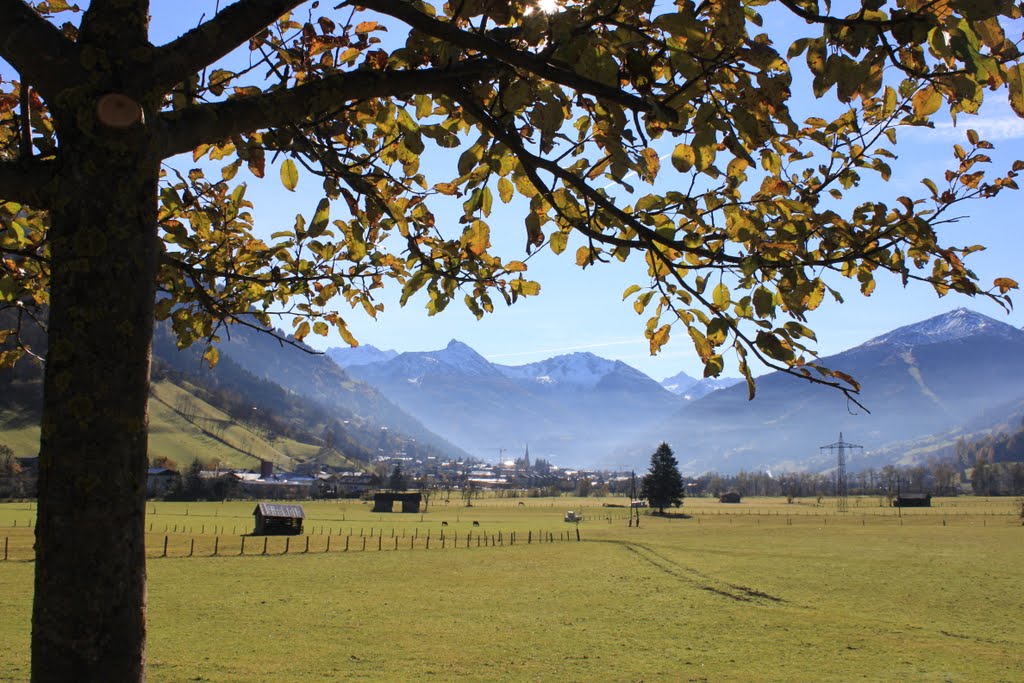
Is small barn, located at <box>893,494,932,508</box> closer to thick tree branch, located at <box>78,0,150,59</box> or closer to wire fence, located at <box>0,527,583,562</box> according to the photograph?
wire fence, located at <box>0,527,583,562</box>

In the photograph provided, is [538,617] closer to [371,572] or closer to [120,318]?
[371,572]

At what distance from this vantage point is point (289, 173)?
421 centimetres

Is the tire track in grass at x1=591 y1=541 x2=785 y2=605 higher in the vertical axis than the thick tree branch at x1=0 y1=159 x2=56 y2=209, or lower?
lower

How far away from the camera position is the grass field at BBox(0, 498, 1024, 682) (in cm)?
1764

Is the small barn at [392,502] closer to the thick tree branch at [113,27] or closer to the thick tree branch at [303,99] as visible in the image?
the thick tree branch at [303,99]

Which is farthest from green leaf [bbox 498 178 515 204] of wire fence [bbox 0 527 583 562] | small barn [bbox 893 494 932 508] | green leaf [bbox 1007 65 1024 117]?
small barn [bbox 893 494 932 508]

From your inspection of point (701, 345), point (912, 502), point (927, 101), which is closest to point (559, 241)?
point (701, 345)

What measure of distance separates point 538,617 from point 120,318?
2370cm

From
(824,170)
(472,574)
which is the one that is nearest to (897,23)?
(824,170)

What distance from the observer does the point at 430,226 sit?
5.17 meters

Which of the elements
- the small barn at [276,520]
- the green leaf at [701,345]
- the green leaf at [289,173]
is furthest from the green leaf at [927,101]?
the small barn at [276,520]

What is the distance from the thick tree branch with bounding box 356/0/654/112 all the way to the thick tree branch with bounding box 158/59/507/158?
321 mm

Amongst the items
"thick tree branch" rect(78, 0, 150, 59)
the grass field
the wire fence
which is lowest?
the wire fence

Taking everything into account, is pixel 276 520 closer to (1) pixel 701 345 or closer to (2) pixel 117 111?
(2) pixel 117 111
